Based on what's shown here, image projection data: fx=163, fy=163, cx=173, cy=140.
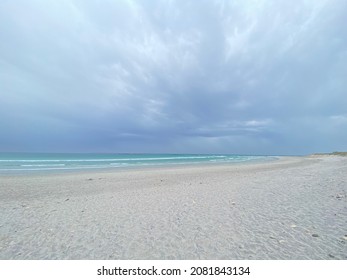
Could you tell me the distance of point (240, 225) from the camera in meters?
4.62

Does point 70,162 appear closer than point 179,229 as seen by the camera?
No

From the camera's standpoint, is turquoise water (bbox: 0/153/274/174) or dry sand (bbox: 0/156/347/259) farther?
turquoise water (bbox: 0/153/274/174)

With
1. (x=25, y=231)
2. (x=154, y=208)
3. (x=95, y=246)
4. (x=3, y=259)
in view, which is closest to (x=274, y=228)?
(x=154, y=208)

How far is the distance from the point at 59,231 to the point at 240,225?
503 centimetres

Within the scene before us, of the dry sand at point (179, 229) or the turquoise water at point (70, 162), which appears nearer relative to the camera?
the dry sand at point (179, 229)

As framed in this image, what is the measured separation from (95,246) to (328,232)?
5.61 metres

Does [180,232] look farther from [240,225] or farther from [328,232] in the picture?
[328,232]
